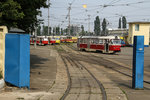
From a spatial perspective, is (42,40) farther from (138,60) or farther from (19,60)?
(138,60)

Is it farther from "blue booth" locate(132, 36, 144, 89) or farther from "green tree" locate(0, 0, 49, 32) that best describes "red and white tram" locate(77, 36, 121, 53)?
"blue booth" locate(132, 36, 144, 89)

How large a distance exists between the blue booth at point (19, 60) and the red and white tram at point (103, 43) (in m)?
26.6

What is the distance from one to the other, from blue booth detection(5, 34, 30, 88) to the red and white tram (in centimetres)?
2659

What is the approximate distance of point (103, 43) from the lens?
3612cm

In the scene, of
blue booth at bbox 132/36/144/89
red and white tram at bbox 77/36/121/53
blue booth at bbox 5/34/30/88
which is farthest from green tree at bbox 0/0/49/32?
red and white tram at bbox 77/36/121/53

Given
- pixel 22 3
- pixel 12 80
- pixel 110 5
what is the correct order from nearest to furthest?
pixel 12 80
pixel 22 3
pixel 110 5

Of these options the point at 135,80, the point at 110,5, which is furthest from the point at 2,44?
the point at 110,5

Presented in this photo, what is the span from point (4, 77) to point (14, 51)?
1.30 meters

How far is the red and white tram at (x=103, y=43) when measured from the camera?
34.8 m

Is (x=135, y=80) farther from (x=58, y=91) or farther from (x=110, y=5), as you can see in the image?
(x=110, y=5)

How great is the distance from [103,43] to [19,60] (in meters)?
28.1

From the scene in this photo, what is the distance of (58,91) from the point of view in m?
8.88

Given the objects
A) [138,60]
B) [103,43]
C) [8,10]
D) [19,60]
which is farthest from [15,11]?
[103,43]

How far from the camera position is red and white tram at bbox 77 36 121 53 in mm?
34844
